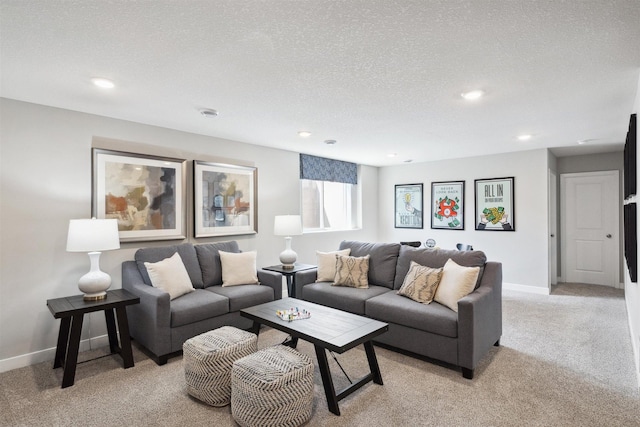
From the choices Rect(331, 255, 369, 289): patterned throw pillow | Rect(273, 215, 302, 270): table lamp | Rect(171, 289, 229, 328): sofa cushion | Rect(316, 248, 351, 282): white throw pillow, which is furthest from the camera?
Rect(273, 215, 302, 270): table lamp

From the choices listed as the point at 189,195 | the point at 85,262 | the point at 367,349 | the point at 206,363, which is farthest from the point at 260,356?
the point at 189,195

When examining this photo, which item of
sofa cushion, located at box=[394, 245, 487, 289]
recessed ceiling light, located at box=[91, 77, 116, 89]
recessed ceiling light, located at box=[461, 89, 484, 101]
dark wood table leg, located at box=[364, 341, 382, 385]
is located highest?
recessed ceiling light, located at box=[91, 77, 116, 89]

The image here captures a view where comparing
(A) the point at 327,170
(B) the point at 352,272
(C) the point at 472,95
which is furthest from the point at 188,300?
(A) the point at 327,170

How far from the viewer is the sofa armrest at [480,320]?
2689 mm

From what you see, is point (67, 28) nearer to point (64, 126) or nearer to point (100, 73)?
point (100, 73)

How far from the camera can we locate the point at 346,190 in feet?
22.8

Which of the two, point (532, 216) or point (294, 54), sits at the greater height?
point (294, 54)

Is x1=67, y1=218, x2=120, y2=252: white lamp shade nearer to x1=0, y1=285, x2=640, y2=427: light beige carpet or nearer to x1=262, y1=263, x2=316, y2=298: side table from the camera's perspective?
x1=0, y1=285, x2=640, y2=427: light beige carpet

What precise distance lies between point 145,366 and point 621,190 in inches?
290

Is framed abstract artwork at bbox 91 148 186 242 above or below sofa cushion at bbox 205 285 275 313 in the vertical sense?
above

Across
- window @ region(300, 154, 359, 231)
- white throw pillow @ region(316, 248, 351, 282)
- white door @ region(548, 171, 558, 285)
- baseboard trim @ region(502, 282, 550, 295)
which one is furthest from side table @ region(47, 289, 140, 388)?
white door @ region(548, 171, 558, 285)

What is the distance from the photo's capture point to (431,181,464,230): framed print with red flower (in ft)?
20.5

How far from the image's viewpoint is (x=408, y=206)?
23.0ft

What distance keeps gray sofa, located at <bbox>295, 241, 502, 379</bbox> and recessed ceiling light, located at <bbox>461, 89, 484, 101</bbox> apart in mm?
1492
